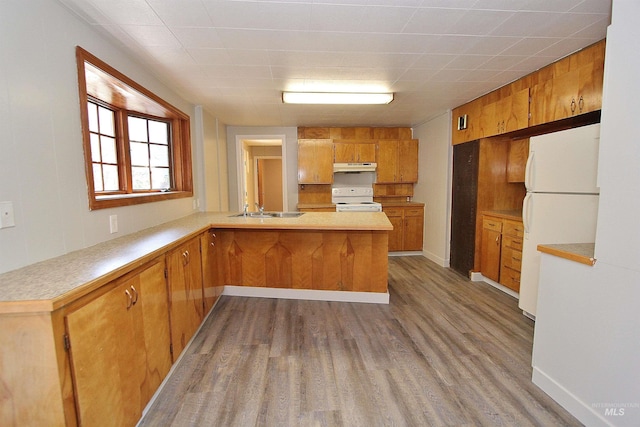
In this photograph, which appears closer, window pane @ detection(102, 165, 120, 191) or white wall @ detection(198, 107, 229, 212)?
window pane @ detection(102, 165, 120, 191)

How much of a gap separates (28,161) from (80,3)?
1029 mm

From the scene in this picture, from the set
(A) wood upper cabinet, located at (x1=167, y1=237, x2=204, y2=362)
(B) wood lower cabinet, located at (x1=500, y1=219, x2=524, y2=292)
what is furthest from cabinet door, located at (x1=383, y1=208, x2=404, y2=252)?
(A) wood upper cabinet, located at (x1=167, y1=237, x2=204, y2=362)

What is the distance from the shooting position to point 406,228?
4.90 metres

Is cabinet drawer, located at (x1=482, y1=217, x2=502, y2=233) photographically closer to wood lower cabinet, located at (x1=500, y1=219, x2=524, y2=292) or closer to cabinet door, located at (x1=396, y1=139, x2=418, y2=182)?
wood lower cabinet, located at (x1=500, y1=219, x2=524, y2=292)

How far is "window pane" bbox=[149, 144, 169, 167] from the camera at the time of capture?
3021 mm

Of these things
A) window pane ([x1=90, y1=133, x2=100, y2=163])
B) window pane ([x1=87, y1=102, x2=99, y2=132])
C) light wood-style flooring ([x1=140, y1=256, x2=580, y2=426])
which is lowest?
→ light wood-style flooring ([x1=140, y1=256, x2=580, y2=426])

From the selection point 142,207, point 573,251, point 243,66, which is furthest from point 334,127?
point 573,251

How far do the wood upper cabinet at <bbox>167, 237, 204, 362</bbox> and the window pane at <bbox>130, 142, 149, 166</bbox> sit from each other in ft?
3.79

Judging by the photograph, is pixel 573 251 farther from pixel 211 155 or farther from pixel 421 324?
pixel 211 155

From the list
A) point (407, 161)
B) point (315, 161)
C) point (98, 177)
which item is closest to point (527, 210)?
point (407, 161)

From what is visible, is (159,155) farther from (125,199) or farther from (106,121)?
(125,199)

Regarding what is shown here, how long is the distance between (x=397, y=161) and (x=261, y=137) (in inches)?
104

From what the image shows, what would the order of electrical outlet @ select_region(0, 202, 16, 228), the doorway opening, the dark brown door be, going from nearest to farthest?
electrical outlet @ select_region(0, 202, 16, 228) → the dark brown door → the doorway opening

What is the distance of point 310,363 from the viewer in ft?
6.46
